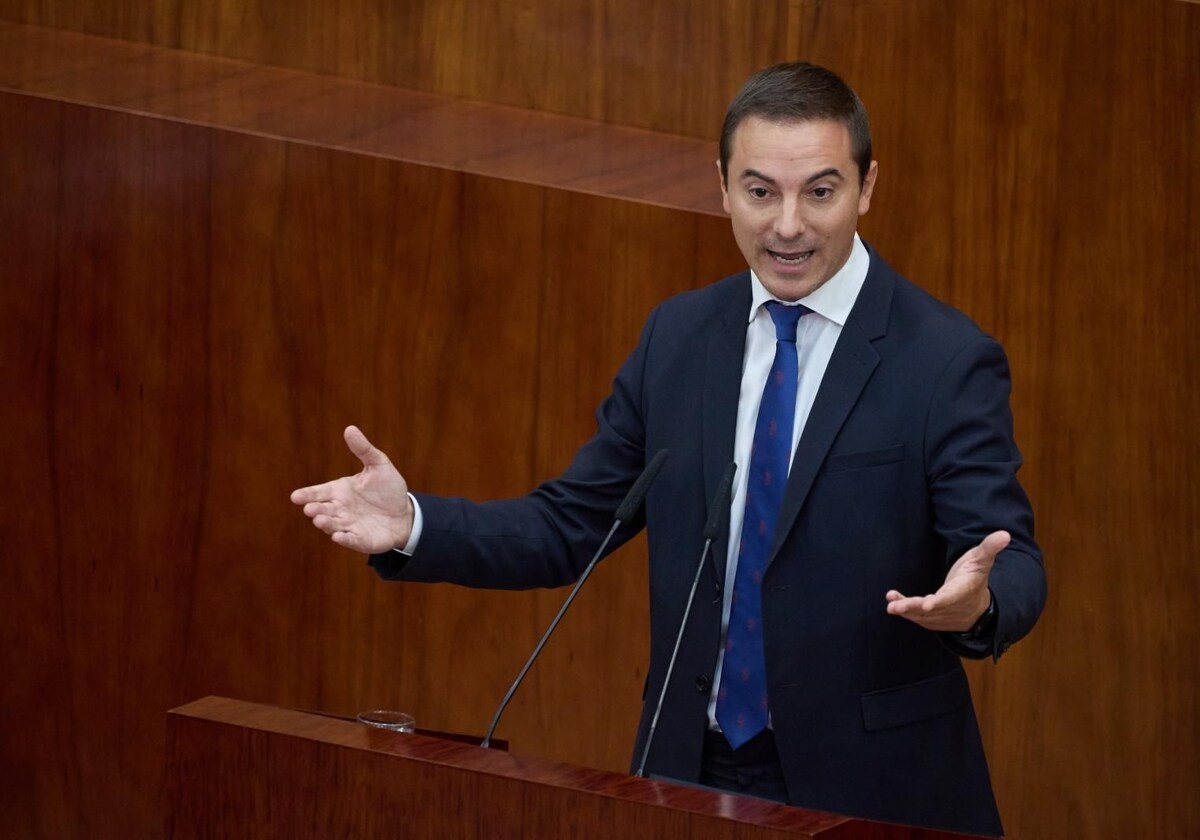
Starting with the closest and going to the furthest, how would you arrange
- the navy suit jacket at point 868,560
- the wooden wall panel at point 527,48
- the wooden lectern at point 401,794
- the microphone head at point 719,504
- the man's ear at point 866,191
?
the wooden lectern at point 401,794 → the microphone head at point 719,504 → the navy suit jacket at point 868,560 → the man's ear at point 866,191 → the wooden wall panel at point 527,48

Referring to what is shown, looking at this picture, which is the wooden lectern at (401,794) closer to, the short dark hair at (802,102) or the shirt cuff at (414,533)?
the shirt cuff at (414,533)

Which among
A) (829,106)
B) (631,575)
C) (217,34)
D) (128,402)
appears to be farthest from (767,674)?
(217,34)

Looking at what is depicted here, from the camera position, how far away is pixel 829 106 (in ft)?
5.63

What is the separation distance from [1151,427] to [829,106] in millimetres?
1018

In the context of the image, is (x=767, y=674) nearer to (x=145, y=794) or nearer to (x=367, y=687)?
(x=367, y=687)

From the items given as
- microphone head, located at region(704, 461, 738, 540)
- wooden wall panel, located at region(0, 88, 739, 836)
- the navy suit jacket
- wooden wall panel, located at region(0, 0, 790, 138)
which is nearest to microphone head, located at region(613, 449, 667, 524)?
microphone head, located at region(704, 461, 738, 540)

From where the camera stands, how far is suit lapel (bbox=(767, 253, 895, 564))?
5.52ft

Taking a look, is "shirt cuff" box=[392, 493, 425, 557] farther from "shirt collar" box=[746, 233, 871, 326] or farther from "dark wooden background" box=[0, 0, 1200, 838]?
"dark wooden background" box=[0, 0, 1200, 838]

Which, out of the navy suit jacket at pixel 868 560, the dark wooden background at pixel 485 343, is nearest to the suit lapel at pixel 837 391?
the navy suit jacket at pixel 868 560

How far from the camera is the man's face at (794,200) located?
171 centimetres

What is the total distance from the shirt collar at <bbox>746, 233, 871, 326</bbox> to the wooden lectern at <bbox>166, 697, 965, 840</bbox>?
57 centimetres

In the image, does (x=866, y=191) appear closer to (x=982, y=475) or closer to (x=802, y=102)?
(x=802, y=102)

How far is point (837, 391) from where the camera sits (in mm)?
1711

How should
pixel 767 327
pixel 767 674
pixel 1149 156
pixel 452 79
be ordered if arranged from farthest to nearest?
pixel 452 79
pixel 1149 156
pixel 767 327
pixel 767 674
